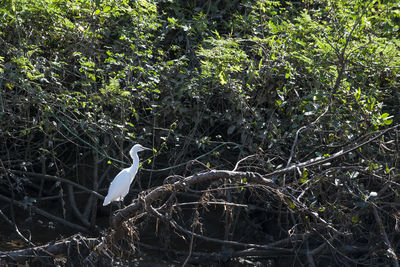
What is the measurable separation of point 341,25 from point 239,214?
227cm

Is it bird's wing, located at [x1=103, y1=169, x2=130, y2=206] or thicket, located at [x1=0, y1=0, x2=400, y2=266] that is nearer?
thicket, located at [x1=0, y1=0, x2=400, y2=266]

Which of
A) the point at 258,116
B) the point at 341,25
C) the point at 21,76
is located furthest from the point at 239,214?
the point at 21,76

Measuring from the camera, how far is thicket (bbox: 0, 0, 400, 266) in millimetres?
5652

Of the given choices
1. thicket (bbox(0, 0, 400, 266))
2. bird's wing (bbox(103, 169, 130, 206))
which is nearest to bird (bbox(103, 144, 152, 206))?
bird's wing (bbox(103, 169, 130, 206))

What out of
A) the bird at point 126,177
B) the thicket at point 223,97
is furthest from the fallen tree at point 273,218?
the bird at point 126,177

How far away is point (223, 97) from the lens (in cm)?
644

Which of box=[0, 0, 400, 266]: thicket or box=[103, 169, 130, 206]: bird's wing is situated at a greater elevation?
box=[0, 0, 400, 266]: thicket

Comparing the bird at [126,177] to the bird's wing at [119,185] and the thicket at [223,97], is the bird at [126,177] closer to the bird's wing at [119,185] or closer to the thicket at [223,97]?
the bird's wing at [119,185]

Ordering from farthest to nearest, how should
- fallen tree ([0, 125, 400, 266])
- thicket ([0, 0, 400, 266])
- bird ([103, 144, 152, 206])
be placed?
1. bird ([103, 144, 152, 206])
2. thicket ([0, 0, 400, 266])
3. fallen tree ([0, 125, 400, 266])

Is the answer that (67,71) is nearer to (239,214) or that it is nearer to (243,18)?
(243,18)

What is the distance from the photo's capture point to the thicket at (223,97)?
5652 mm

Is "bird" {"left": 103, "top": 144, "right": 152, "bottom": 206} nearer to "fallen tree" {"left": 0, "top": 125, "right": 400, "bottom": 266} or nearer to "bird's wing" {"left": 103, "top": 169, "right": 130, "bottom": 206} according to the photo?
"bird's wing" {"left": 103, "top": 169, "right": 130, "bottom": 206}

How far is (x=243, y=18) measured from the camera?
6891 millimetres

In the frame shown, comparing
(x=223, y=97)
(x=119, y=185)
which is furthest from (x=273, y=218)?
(x=119, y=185)
